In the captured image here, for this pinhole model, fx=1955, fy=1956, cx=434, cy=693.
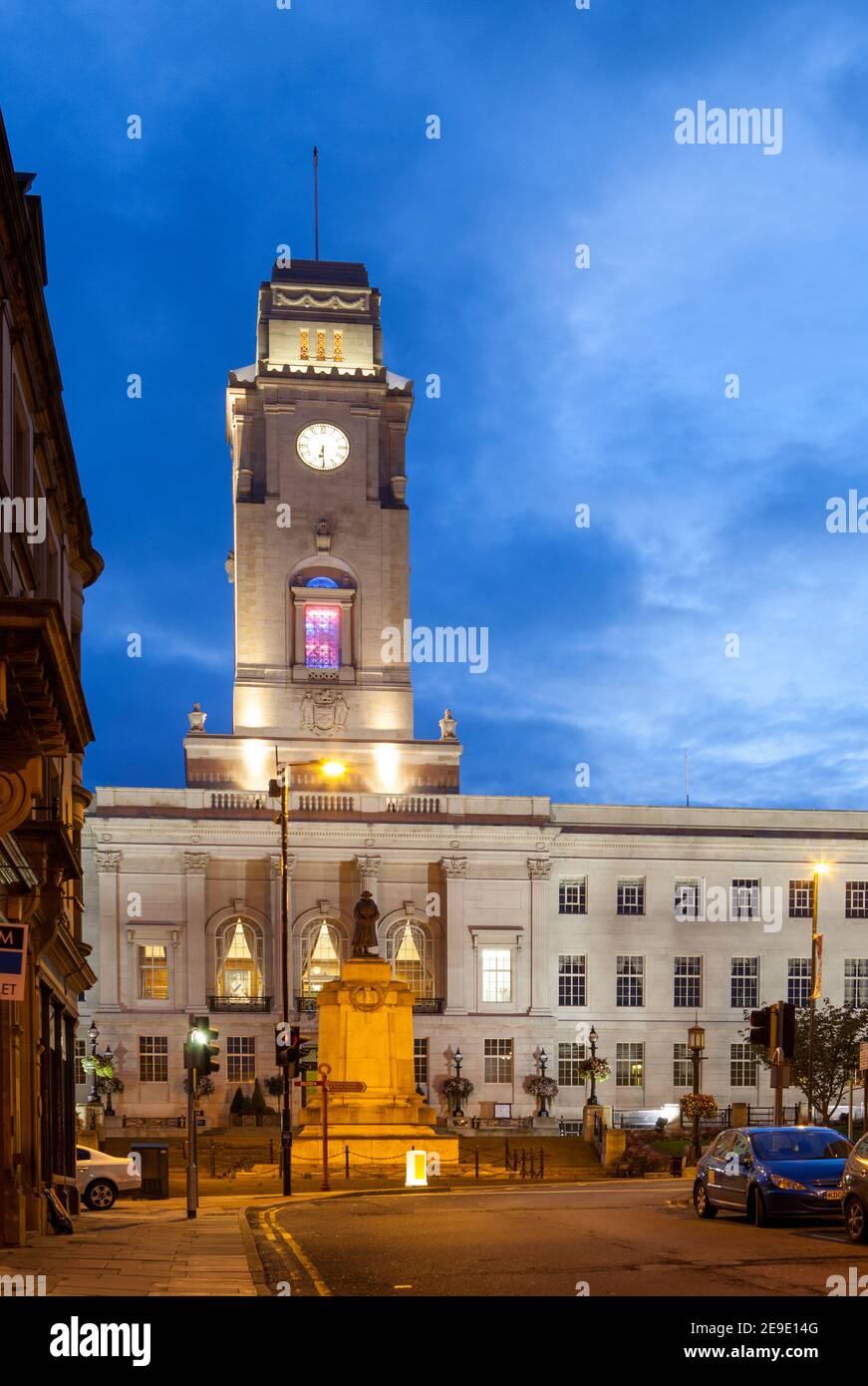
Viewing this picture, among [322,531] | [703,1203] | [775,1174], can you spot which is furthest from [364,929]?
[322,531]

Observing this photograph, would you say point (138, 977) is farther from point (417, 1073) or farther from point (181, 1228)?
point (181, 1228)

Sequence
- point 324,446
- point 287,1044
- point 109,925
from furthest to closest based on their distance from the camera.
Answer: point 324,446
point 109,925
point 287,1044

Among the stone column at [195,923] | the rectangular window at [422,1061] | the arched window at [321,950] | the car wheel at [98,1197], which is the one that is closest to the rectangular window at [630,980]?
the rectangular window at [422,1061]

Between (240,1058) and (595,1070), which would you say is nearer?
(595,1070)

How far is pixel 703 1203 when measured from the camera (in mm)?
27188

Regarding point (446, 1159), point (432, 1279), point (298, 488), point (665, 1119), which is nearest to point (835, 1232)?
point (432, 1279)

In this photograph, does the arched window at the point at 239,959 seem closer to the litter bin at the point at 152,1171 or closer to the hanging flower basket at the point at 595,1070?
the hanging flower basket at the point at 595,1070

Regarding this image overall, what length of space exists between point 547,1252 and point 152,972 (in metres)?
75.9

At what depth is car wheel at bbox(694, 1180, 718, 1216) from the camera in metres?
27.0

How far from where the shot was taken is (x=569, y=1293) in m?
16.2

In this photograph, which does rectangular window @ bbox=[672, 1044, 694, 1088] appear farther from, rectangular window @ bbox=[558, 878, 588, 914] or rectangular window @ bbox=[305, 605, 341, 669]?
rectangular window @ bbox=[305, 605, 341, 669]

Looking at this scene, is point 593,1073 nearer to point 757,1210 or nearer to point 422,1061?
point 422,1061

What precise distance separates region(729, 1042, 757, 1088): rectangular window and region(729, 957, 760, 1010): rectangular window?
213 centimetres

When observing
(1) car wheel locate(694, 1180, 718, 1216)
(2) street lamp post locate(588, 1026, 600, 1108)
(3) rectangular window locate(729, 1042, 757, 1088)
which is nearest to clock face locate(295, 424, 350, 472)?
(2) street lamp post locate(588, 1026, 600, 1108)
